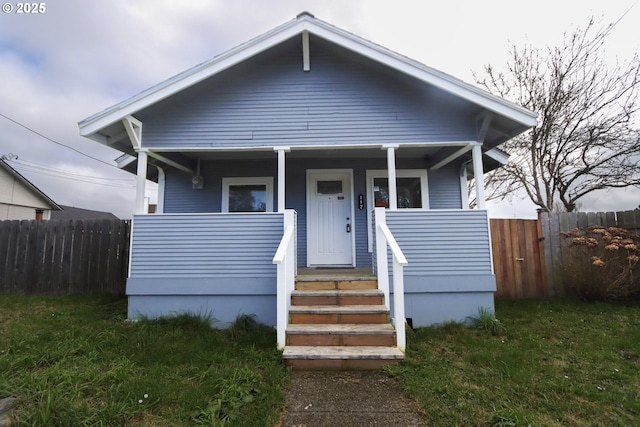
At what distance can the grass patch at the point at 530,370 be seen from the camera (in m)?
2.23

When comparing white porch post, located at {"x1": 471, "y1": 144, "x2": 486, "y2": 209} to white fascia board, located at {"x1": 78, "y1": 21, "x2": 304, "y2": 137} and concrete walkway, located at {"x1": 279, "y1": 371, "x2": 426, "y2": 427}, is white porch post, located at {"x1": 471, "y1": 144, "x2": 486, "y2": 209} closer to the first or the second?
concrete walkway, located at {"x1": 279, "y1": 371, "x2": 426, "y2": 427}

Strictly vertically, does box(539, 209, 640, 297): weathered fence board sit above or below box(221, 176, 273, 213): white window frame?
below

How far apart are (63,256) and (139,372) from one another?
17.3 ft

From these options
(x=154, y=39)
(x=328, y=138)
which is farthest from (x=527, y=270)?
(x=154, y=39)

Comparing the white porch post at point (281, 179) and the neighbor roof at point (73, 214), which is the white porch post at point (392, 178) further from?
the neighbor roof at point (73, 214)

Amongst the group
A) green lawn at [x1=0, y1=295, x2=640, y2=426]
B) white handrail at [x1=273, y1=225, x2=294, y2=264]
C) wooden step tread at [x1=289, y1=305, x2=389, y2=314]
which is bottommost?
green lawn at [x1=0, y1=295, x2=640, y2=426]

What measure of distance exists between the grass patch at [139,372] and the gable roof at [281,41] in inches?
117

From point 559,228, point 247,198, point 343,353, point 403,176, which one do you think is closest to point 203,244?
point 247,198

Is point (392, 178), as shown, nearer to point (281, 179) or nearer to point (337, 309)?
point (281, 179)

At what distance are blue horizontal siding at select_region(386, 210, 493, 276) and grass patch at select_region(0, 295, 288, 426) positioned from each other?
2.39 m

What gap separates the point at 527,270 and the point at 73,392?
723 cm

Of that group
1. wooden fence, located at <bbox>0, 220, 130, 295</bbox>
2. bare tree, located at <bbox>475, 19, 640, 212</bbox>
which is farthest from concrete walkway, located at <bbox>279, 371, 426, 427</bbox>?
bare tree, located at <bbox>475, 19, 640, 212</bbox>

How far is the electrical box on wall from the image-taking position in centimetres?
615

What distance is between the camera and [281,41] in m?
4.64
